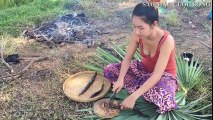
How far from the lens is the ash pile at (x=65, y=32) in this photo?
4738 millimetres

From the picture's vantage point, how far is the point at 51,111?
10.8ft

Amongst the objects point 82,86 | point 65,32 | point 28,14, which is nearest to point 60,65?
point 82,86

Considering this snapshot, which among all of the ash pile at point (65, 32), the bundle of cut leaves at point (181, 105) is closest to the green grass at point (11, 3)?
the ash pile at point (65, 32)

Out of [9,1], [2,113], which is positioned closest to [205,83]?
[2,113]

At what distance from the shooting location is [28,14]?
5730mm

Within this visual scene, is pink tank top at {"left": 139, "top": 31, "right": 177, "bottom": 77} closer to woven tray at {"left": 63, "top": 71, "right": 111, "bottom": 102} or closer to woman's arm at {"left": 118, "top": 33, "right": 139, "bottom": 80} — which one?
woman's arm at {"left": 118, "top": 33, "right": 139, "bottom": 80}

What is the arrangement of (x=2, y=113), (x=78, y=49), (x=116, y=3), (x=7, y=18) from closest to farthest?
(x=2, y=113) < (x=78, y=49) < (x=7, y=18) < (x=116, y=3)

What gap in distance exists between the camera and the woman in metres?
2.71

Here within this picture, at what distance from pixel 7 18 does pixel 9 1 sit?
37.4 inches

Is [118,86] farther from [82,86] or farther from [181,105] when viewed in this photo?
[82,86]

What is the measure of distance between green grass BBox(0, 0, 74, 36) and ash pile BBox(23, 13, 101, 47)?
267mm

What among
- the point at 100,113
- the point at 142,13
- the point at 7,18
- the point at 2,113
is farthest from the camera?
the point at 7,18

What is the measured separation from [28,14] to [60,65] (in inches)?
78.7

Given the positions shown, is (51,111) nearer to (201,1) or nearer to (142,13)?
(142,13)
